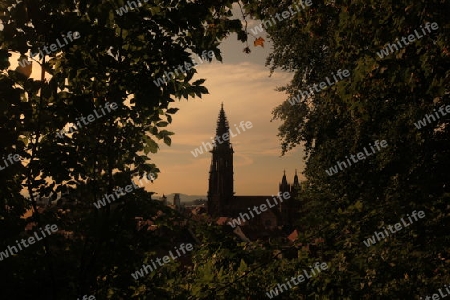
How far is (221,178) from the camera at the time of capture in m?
78.5

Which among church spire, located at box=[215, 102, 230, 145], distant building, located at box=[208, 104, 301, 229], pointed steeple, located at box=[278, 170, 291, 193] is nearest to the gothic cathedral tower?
distant building, located at box=[208, 104, 301, 229]

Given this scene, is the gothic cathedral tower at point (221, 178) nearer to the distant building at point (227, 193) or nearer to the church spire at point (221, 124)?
the distant building at point (227, 193)

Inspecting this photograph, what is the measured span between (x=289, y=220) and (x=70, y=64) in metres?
73.6

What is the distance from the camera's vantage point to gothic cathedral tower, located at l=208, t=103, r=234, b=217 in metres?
77.6

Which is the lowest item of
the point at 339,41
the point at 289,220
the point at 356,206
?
the point at 289,220

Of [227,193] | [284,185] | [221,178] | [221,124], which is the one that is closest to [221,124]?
[221,124]

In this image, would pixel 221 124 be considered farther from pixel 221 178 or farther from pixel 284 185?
pixel 284 185

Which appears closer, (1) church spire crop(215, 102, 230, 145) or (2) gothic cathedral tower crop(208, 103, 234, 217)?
(2) gothic cathedral tower crop(208, 103, 234, 217)

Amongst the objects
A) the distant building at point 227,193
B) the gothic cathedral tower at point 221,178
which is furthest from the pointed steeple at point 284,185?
the gothic cathedral tower at point 221,178

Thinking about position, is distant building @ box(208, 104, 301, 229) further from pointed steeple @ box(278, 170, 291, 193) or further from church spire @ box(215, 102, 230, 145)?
church spire @ box(215, 102, 230, 145)

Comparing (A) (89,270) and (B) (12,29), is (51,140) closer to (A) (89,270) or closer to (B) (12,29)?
(B) (12,29)

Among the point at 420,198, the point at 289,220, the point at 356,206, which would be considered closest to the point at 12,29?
the point at 356,206

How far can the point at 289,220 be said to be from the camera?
7319 centimetres

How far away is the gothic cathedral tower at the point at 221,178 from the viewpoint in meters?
77.6
